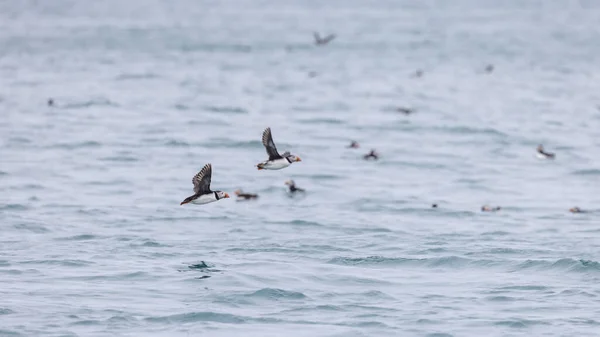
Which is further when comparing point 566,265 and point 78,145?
point 78,145

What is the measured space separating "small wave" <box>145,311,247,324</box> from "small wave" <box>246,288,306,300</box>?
151 centimetres

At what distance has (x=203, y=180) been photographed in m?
22.9

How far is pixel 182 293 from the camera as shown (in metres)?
22.2

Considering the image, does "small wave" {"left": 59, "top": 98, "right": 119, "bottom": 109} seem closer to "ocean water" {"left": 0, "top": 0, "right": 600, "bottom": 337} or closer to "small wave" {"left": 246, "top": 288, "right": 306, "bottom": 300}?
"ocean water" {"left": 0, "top": 0, "right": 600, "bottom": 337}

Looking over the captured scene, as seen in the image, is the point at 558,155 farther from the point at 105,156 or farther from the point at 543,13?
the point at 543,13

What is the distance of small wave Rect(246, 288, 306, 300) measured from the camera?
22242mm

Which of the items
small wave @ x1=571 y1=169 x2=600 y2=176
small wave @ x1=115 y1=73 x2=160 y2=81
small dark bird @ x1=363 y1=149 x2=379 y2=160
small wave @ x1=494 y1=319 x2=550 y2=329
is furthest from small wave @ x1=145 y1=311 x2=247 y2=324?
small wave @ x1=115 y1=73 x2=160 y2=81

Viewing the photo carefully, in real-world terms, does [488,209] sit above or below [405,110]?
below

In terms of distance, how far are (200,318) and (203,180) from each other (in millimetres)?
3425

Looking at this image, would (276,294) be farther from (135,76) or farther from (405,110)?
(135,76)

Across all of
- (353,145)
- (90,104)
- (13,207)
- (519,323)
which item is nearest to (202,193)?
(519,323)

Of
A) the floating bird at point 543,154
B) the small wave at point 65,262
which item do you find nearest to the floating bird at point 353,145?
the floating bird at point 543,154

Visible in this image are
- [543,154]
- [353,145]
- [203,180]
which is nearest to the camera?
[203,180]

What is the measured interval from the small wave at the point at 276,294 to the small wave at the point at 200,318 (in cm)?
151
